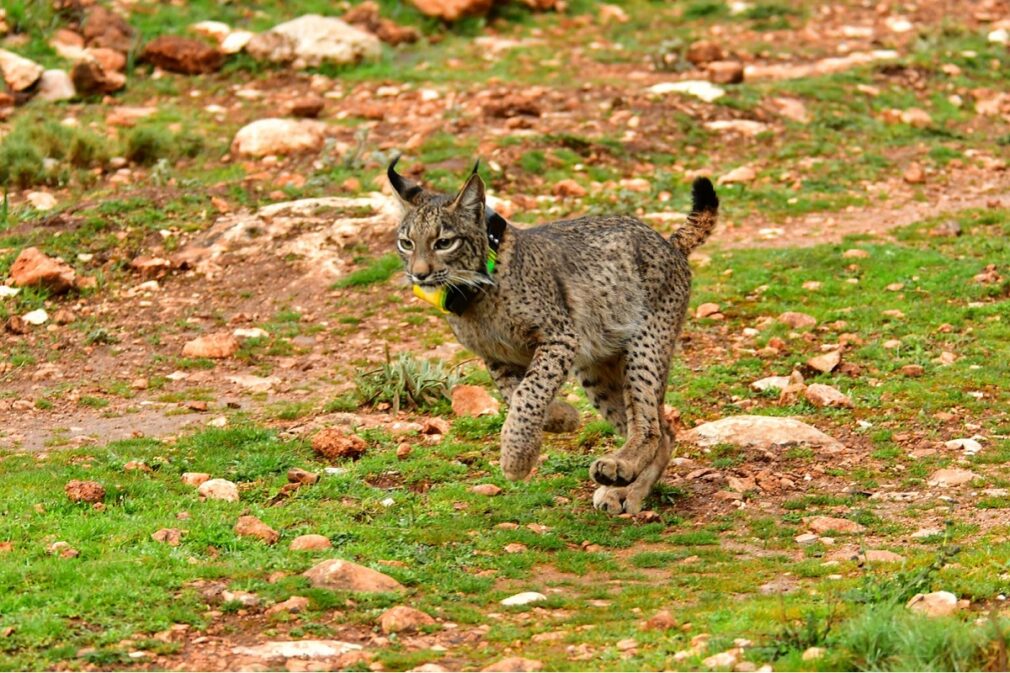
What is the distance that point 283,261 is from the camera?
51.5 feet

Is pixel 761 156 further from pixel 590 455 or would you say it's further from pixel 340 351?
pixel 590 455

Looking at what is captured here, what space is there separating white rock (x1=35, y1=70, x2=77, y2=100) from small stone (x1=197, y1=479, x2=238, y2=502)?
38.4 feet

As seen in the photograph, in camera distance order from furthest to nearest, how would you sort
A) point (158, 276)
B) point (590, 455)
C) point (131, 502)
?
point (158, 276)
point (590, 455)
point (131, 502)

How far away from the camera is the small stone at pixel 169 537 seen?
349 inches

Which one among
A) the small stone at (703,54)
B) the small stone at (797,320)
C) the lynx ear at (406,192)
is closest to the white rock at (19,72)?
the small stone at (703,54)

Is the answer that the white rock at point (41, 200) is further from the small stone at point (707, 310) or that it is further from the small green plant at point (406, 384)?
the small stone at point (707, 310)

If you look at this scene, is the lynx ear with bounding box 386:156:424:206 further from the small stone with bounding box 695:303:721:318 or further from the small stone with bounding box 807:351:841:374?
the small stone with bounding box 695:303:721:318

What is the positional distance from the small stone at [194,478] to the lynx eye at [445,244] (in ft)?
7.57

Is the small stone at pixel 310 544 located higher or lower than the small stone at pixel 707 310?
higher

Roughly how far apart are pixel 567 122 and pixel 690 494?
984cm

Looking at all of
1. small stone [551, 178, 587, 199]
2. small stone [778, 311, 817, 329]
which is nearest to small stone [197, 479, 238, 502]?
small stone [778, 311, 817, 329]

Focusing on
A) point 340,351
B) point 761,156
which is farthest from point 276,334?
point 761,156

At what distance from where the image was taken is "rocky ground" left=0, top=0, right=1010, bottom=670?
7809mm

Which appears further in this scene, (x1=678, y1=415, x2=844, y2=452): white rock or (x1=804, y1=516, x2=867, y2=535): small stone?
(x1=678, y1=415, x2=844, y2=452): white rock
